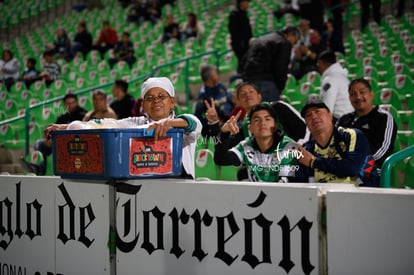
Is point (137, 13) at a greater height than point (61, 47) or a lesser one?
greater

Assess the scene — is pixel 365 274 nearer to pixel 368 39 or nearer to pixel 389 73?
pixel 389 73

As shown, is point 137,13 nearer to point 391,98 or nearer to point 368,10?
point 368,10

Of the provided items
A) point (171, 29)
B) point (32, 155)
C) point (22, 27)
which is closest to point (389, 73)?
point (32, 155)

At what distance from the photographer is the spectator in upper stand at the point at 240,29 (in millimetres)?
8164

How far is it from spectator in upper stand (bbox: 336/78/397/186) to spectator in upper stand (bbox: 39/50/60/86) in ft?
21.0

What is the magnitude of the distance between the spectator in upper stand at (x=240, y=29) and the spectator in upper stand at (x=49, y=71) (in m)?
3.42

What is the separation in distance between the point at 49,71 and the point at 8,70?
893 millimetres

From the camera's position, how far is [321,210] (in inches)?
94.7

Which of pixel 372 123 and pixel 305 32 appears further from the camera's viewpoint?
pixel 305 32

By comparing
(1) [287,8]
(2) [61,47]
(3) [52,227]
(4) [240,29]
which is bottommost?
(3) [52,227]

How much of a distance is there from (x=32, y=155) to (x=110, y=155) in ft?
14.1

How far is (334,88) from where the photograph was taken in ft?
19.1

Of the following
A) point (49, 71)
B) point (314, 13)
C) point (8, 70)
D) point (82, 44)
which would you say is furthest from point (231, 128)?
point (82, 44)

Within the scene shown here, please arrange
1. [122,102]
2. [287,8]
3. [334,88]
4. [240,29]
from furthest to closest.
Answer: [287,8]
[240,29]
[122,102]
[334,88]
